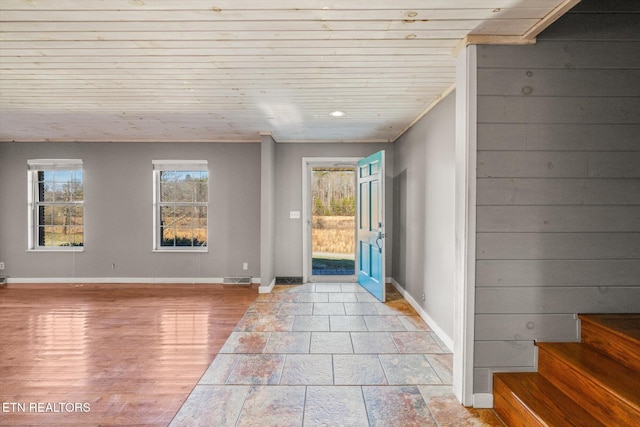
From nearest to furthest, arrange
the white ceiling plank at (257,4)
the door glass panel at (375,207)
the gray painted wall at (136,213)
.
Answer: the white ceiling plank at (257,4) < the door glass panel at (375,207) < the gray painted wall at (136,213)

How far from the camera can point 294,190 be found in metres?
5.46

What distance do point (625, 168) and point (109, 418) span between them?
3502mm

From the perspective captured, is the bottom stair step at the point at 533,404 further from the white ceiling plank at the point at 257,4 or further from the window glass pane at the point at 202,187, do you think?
the window glass pane at the point at 202,187

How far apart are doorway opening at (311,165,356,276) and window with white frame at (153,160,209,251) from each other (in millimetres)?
1951

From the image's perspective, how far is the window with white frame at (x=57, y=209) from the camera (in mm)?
5477

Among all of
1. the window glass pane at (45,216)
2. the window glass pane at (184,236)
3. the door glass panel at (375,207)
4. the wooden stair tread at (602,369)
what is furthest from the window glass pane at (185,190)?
the wooden stair tread at (602,369)

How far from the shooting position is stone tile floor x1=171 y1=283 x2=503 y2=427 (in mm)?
2023

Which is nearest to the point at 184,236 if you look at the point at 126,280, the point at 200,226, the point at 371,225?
the point at 200,226

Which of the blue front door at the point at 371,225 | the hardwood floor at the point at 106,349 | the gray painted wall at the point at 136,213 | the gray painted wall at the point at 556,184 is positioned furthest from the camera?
the gray painted wall at the point at 136,213

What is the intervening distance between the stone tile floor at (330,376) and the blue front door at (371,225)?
773 mm

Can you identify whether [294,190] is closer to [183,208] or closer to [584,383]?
[183,208]

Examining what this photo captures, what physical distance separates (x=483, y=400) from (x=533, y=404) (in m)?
0.40

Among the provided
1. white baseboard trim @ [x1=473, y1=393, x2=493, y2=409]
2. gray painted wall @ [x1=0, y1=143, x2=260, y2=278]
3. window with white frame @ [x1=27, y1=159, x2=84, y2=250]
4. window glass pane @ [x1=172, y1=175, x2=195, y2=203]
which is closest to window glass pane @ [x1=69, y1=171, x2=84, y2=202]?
window with white frame @ [x1=27, y1=159, x2=84, y2=250]

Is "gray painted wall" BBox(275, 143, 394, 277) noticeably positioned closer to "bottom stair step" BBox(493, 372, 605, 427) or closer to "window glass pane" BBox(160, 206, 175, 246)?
"window glass pane" BBox(160, 206, 175, 246)
